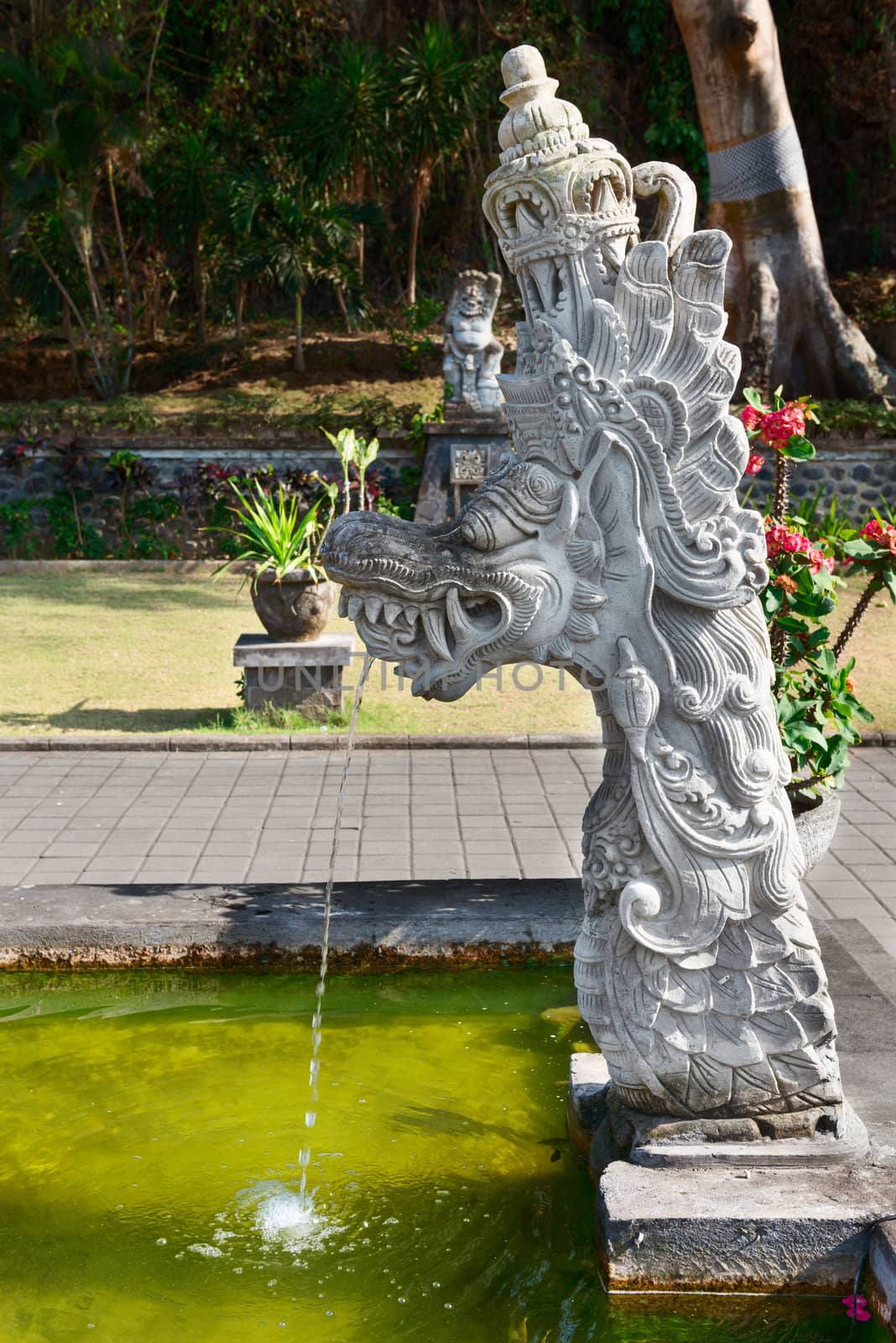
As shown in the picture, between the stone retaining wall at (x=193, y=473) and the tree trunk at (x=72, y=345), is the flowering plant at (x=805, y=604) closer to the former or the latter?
the stone retaining wall at (x=193, y=473)

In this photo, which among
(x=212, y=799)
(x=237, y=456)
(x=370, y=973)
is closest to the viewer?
(x=370, y=973)

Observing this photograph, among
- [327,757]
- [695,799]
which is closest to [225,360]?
[327,757]

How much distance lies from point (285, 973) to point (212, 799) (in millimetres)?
2865

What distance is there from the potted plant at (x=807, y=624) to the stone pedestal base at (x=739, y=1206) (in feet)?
→ 6.85

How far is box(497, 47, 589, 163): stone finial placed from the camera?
2.43m

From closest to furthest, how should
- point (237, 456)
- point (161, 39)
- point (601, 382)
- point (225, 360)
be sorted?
point (601, 382), point (237, 456), point (225, 360), point (161, 39)

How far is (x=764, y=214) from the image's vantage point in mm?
16078

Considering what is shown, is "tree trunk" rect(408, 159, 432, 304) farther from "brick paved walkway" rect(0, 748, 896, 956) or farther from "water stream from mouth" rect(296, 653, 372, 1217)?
"water stream from mouth" rect(296, 653, 372, 1217)

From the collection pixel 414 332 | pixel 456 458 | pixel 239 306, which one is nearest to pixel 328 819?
pixel 456 458

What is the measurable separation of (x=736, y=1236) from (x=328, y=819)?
4.14 metres

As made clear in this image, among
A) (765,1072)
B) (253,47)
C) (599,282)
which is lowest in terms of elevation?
(765,1072)

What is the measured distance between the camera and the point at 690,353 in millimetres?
2422

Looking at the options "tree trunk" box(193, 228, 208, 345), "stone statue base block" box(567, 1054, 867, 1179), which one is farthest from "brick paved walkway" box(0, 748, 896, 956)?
"tree trunk" box(193, 228, 208, 345)

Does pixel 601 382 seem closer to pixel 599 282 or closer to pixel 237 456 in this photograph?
pixel 599 282
